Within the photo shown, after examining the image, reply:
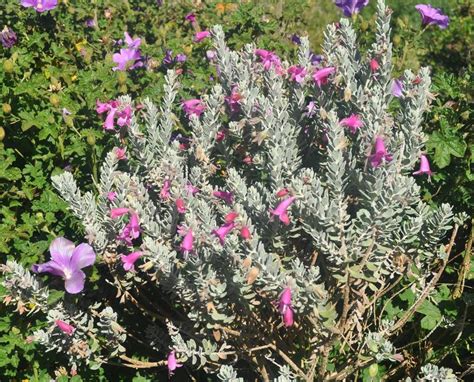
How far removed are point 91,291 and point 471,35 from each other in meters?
4.60

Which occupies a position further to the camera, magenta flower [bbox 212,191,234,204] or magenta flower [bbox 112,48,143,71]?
magenta flower [bbox 112,48,143,71]

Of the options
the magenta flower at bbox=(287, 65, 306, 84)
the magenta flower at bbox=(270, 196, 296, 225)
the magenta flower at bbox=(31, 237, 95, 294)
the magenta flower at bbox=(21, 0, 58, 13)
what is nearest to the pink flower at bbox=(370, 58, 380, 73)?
the magenta flower at bbox=(287, 65, 306, 84)

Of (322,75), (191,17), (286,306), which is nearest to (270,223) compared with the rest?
(286,306)

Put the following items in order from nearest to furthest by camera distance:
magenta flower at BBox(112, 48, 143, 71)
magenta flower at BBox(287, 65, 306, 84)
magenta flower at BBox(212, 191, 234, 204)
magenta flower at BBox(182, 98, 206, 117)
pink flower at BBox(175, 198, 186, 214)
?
pink flower at BBox(175, 198, 186, 214)
magenta flower at BBox(212, 191, 234, 204)
magenta flower at BBox(287, 65, 306, 84)
magenta flower at BBox(182, 98, 206, 117)
magenta flower at BBox(112, 48, 143, 71)

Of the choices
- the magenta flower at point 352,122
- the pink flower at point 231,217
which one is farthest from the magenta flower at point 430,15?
the pink flower at point 231,217

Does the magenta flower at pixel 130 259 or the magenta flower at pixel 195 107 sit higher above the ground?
the magenta flower at pixel 195 107

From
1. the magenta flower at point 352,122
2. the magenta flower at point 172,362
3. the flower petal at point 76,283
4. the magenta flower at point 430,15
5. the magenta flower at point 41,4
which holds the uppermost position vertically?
the magenta flower at point 352,122

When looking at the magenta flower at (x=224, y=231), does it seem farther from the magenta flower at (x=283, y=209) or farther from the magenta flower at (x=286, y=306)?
the magenta flower at (x=286, y=306)

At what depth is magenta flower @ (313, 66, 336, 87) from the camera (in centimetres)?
212

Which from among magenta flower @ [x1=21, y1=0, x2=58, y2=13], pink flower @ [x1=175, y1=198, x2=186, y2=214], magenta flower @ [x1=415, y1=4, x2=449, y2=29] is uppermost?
magenta flower @ [x1=415, y1=4, x2=449, y2=29]

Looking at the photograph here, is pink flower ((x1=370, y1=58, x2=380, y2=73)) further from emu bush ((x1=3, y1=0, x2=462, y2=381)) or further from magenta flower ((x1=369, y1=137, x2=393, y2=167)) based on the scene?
magenta flower ((x1=369, y1=137, x2=393, y2=167))

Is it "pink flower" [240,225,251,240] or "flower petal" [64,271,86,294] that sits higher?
"pink flower" [240,225,251,240]

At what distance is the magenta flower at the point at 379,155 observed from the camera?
187 cm

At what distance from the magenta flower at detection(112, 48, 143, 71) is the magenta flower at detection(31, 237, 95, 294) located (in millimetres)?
1158
